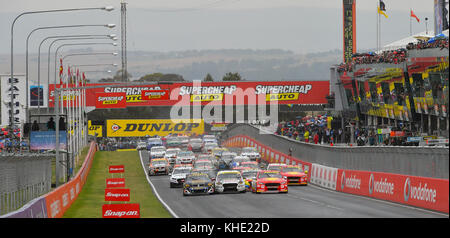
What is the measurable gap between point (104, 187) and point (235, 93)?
4881 centimetres

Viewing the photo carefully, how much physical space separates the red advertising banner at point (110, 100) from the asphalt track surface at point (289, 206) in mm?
56586

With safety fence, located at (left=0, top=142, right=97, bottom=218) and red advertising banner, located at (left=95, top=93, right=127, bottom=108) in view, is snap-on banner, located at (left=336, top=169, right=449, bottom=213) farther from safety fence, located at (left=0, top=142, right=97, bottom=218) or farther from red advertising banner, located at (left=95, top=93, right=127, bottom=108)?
red advertising banner, located at (left=95, top=93, right=127, bottom=108)

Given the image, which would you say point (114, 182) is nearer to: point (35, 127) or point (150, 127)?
point (35, 127)

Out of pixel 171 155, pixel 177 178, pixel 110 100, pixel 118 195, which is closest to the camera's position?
pixel 118 195

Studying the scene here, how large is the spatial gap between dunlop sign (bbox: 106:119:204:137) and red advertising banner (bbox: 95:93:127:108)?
35.4 ft

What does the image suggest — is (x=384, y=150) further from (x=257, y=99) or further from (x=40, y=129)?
(x=257, y=99)

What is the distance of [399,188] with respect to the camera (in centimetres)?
2870

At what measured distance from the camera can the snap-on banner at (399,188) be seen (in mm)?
24375

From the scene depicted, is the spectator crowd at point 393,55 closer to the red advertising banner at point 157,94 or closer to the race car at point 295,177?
the race car at point 295,177

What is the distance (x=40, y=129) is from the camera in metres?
51.7

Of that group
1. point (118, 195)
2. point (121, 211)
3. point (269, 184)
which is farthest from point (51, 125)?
point (121, 211)

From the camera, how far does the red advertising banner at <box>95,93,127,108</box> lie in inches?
3746

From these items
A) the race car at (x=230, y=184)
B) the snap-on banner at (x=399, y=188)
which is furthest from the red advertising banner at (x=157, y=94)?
the snap-on banner at (x=399, y=188)
